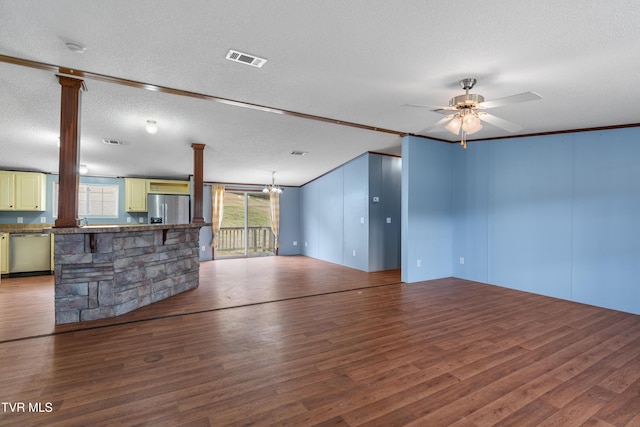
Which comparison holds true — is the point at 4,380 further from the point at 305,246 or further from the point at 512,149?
the point at 305,246

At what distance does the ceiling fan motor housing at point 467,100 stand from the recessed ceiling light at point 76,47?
10.9 feet

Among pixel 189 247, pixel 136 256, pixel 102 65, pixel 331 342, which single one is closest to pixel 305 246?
pixel 189 247

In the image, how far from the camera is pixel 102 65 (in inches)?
110

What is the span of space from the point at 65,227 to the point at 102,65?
1.67 metres

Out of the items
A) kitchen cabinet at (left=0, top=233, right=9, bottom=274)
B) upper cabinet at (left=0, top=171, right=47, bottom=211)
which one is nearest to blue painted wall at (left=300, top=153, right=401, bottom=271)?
upper cabinet at (left=0, top=171, right=47, bottom=211)

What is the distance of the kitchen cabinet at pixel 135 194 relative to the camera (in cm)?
718

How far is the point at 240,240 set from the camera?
346 inches

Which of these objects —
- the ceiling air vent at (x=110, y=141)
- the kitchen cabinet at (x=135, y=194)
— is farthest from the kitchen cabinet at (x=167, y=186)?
the ceiling air vent at (x=110, y=141)

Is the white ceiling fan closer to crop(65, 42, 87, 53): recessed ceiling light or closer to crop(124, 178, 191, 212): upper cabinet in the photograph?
crop(65, 42, 87, 53): recessed ceiling light

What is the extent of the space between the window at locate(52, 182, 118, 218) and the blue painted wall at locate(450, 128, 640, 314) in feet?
25.3

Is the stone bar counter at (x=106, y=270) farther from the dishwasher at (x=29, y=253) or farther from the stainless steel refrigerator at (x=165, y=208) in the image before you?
the dishwasher at (x=29, y=253)

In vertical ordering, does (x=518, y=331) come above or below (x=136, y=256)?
below

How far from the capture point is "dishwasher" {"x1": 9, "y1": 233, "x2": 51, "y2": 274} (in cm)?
569

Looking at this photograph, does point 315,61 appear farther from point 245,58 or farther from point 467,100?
point 467,100
